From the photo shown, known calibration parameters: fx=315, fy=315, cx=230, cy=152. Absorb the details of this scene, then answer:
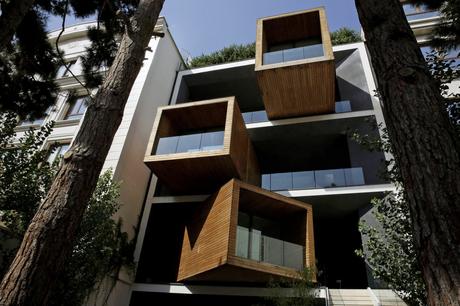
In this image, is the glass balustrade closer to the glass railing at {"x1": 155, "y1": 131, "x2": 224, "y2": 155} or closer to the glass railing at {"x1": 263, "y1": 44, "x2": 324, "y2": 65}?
the glass railing at {"x1": 263, "y1": 44, "x2": 324, "y2": 65}

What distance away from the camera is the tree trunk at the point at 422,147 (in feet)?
5.82

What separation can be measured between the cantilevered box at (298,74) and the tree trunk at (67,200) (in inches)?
350

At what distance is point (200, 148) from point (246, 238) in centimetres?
351

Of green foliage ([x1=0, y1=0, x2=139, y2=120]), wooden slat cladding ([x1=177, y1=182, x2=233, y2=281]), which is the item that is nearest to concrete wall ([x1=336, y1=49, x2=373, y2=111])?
wooden slat cladding ([x1=177, y1=182, x2=233, y2=281])

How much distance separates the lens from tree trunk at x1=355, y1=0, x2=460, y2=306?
1.77m

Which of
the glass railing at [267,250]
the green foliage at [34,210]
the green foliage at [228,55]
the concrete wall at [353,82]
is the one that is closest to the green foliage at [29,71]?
the green foliage at [34,210]

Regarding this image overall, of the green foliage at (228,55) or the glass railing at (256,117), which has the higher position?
the green foliage at (228,55)

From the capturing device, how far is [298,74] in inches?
499

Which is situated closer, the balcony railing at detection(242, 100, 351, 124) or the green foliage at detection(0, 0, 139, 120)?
the green foliage at detection(0, 0, 139, 120)

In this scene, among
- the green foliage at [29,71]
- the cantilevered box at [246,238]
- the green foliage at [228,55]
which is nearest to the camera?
the green foliage at [29,71]

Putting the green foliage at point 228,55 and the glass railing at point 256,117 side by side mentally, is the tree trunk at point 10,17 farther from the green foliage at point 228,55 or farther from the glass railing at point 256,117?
the green foliage at point 228,55

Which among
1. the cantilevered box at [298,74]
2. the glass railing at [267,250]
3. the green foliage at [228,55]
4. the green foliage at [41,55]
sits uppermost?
the green foliage at [228,55]

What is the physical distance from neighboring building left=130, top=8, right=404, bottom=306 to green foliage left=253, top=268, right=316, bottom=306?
0.97 ft

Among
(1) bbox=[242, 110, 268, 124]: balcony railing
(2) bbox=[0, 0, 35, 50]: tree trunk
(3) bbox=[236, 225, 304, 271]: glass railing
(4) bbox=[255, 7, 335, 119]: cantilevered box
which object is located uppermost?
(4) bbox=[255, 7, 335, 119]: cantilevered box
